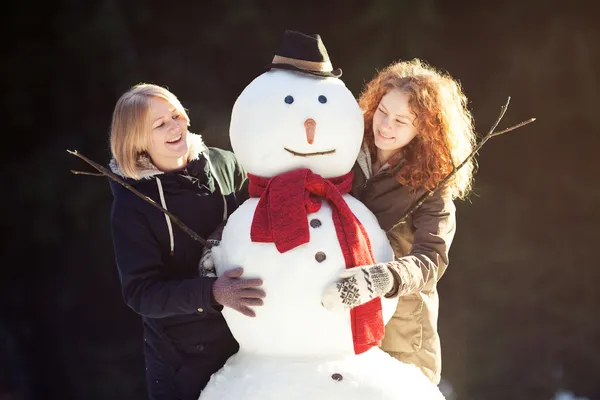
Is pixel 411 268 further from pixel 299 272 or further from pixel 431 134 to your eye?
pixel 431 134

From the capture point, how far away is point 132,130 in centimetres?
161

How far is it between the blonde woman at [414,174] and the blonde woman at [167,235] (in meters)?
0.36

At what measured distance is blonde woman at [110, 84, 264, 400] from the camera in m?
1.59

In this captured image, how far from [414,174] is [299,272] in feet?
1.30

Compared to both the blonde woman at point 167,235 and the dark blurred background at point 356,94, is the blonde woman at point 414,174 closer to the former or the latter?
the blonde woman at point 167,235

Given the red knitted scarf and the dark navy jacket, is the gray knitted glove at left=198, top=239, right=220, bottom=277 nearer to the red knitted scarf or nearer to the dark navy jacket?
the dark navy jacket

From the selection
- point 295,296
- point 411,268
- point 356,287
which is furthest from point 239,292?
point 411,268

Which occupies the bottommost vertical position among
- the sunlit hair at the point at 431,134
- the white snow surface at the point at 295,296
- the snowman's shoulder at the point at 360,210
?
the white snow surface at the point at 295,296

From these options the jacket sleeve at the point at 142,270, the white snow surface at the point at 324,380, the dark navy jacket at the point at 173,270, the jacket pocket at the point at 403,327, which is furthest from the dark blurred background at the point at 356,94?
the white snow surface at the point at 324,380

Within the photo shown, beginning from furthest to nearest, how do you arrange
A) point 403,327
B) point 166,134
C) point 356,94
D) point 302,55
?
point 356,94 → point 403,327 → point 166,134 → point 302,55

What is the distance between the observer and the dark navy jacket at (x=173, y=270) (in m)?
1.59

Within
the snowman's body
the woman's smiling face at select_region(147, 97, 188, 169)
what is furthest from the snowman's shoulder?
the woman's smiling face at select_region(147, 97, 188, 169)

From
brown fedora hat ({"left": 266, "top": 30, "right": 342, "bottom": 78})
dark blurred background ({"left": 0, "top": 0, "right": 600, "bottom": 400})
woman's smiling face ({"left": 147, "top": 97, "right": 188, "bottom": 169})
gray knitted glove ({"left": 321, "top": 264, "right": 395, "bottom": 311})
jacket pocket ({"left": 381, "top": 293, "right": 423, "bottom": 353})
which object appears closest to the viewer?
gray knitted glove ({"left": 321, "top": 264, "right": 395, "bottom": 311})

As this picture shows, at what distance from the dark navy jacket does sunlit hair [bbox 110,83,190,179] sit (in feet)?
0.10
